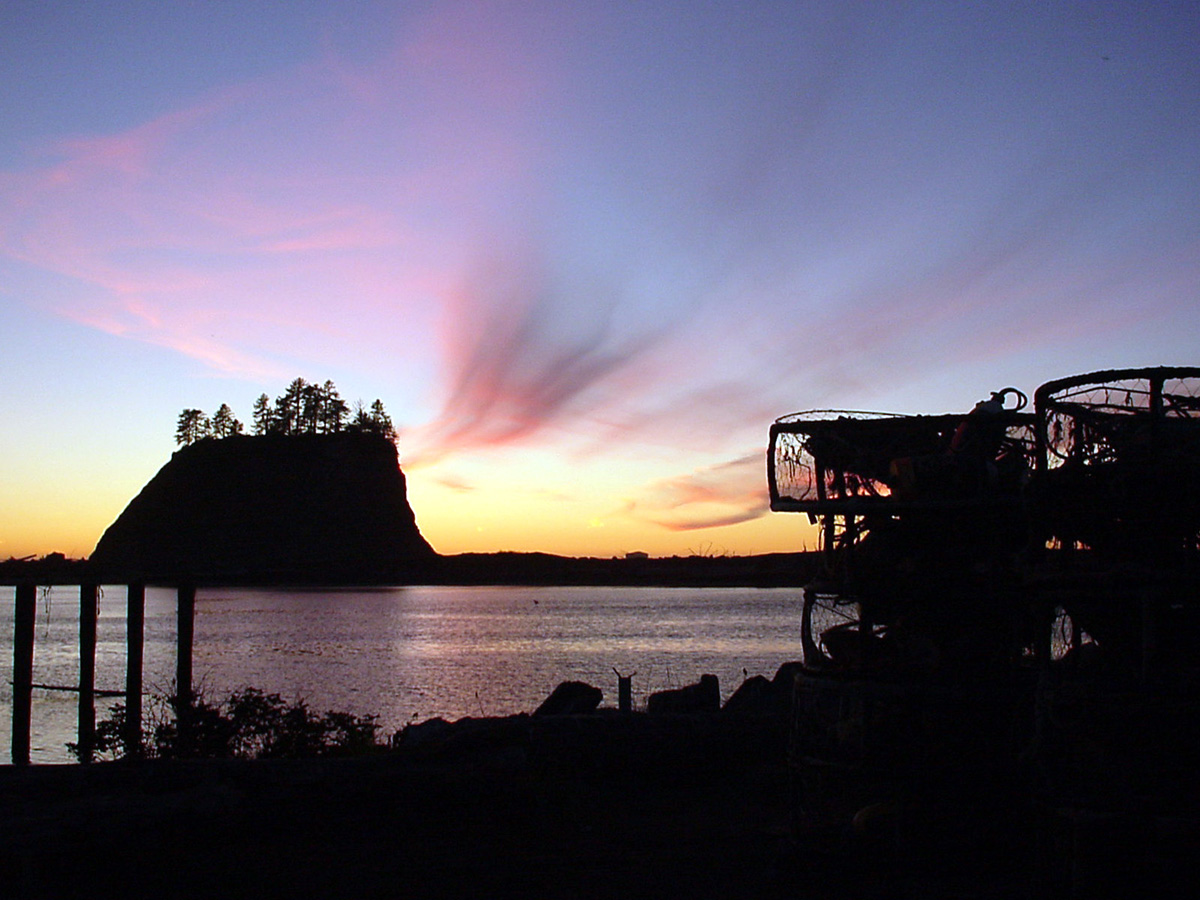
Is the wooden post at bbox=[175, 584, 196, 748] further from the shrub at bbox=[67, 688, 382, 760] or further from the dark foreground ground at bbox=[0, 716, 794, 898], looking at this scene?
the dark foreground ground at bbox=[0, 716, 794, 898]

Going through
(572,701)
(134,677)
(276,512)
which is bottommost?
(572,701)

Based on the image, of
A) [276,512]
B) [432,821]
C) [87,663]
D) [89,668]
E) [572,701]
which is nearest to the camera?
[432,821]

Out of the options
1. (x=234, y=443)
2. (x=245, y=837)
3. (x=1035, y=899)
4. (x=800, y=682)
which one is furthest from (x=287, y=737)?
(x=234, y=443)

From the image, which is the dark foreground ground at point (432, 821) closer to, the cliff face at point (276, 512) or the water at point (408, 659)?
the water at point (408, 659)

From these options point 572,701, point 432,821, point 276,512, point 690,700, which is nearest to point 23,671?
point 572,701

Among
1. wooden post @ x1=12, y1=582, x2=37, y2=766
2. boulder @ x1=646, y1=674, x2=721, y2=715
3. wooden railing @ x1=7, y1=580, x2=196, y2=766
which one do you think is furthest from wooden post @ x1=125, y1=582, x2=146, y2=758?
boulder @ x1=646, y1=674, x2=721, y2=715

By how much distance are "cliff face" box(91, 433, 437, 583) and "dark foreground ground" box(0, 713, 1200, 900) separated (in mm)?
155805

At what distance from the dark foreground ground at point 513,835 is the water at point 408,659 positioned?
16028 millimetres

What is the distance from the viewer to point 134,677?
1809cm

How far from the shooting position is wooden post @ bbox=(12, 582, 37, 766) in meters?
17.3

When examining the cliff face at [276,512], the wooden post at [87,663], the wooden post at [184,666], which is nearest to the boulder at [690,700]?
the wooden post at [184,666]

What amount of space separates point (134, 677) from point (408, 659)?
46.1 meters

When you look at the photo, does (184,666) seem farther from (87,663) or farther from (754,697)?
A: (754,697)

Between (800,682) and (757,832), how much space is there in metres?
2.15
